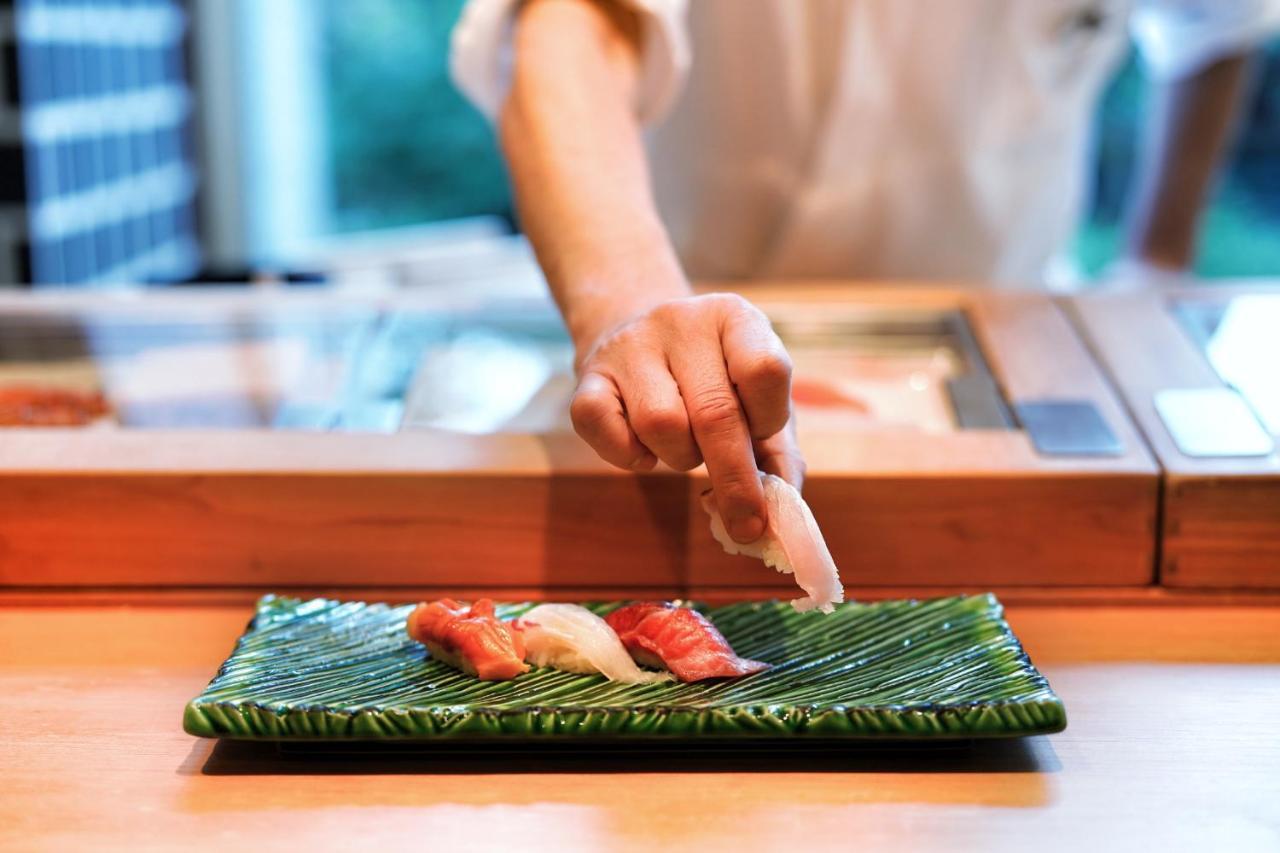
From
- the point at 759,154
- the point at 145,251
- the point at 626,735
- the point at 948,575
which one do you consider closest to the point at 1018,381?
the point at 948,575

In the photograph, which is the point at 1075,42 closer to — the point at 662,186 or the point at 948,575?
the point at 662,186

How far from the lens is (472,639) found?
97cm

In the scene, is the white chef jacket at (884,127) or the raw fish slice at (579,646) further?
the white chef jacket at (884,127)

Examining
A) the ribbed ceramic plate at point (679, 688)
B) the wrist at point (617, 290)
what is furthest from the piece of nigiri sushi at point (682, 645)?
the wrist at point (617, 290)

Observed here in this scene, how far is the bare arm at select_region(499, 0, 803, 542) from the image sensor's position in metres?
0.95

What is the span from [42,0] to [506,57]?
1921mm

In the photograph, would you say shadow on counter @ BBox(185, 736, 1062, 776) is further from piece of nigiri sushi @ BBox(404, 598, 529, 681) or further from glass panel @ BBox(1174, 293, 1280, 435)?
glass panel @ BBox(1174, 293, 1280, 435)

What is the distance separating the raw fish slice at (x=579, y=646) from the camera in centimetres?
97

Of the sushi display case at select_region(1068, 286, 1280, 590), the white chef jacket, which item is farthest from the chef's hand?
the white chef jacket

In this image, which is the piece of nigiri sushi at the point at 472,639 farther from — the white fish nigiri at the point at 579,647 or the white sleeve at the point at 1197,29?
the white sleeve at the point at 1197,29

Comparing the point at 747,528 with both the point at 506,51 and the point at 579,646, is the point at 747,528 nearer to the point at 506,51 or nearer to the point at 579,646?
the point at 579,646

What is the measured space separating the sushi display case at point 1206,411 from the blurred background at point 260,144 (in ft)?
6.01

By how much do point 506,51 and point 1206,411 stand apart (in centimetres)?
84

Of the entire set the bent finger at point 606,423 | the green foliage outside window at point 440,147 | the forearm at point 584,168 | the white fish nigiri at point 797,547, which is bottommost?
the green foliage outside window at point 440,147
